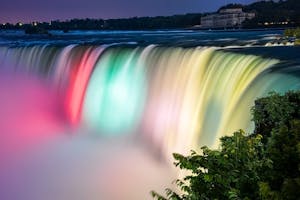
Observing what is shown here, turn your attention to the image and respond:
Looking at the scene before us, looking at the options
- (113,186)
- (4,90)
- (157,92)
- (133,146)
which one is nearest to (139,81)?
(157,92)

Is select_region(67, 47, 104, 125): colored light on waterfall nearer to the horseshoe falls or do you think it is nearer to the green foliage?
the horseshoe falls

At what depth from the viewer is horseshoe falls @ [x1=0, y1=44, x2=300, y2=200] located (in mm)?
14719

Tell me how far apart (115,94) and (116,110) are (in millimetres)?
882

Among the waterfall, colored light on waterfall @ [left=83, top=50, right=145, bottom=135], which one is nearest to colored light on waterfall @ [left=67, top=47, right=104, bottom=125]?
the waterfall

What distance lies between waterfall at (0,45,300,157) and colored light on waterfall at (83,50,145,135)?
0.04m

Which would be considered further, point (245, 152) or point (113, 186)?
point (113, 186)

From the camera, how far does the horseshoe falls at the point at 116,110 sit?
14.7 m

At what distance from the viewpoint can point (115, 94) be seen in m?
22.7

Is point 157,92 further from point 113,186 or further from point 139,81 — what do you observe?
point 113,186

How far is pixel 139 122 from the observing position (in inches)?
811

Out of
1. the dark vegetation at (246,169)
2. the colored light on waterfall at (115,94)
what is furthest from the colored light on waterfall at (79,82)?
the dark vegetation at (246,169)

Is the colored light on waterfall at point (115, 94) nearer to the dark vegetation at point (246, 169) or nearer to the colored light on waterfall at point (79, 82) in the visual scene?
the colored light on waterfall at point (79, 82)

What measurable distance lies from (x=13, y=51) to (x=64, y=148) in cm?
1209

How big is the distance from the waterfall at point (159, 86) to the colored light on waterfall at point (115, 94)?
42 millimetres
